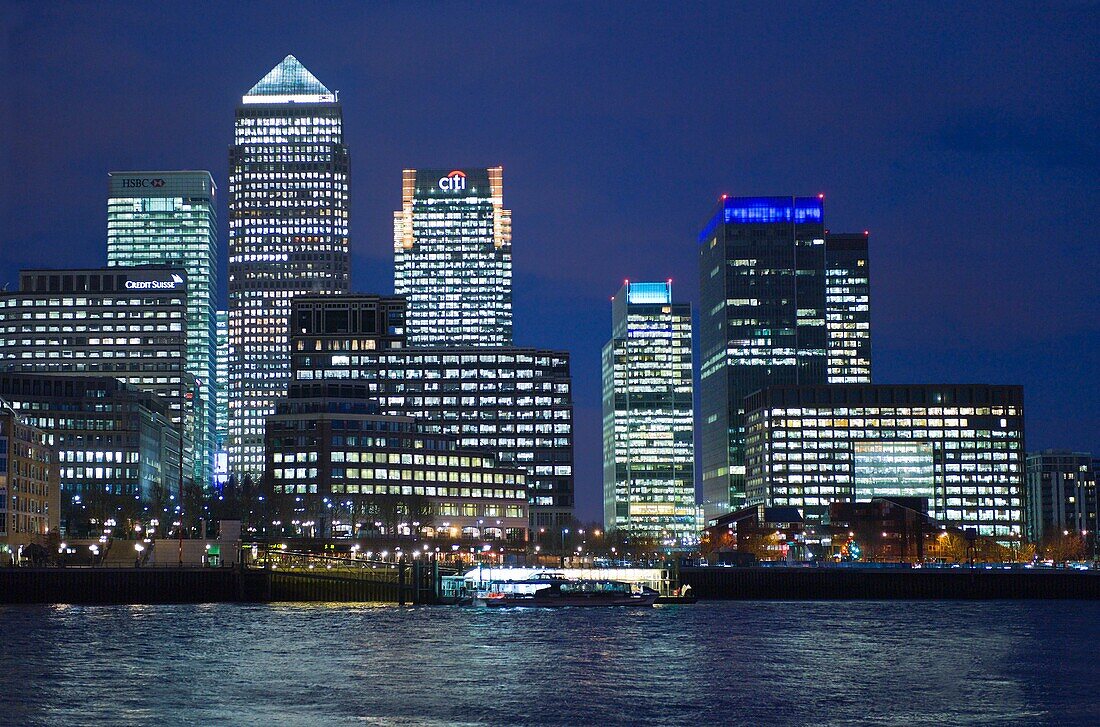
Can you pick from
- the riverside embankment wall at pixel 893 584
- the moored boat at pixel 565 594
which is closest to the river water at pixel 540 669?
the moored boat at pixel 565 594

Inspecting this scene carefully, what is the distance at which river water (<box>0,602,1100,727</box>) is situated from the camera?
70812 millimetres

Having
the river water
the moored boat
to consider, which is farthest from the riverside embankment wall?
the river water

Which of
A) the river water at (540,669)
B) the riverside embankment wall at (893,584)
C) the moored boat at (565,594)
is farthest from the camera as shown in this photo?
the riverside embankment wall at (893,584)

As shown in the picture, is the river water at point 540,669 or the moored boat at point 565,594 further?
the moored boat at point 565,594

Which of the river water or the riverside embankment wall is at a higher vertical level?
the river water

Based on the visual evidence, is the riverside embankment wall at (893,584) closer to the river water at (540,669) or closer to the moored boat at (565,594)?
the moored boat at (565,594)

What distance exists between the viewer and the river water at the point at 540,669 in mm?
70812

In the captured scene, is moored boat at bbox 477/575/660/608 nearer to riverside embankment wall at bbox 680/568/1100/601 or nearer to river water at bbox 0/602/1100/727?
riverside embankment wall at bbox 680/568/1100/601

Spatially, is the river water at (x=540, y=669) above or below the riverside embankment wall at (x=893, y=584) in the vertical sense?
above

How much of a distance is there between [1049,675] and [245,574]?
102 metres

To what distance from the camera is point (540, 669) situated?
89.5 meters

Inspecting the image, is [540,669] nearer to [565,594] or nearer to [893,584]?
[565,594]

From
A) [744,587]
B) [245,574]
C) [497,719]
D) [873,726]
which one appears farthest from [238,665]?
[744,587]

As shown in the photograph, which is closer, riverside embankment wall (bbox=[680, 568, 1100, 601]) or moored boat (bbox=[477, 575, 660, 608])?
moored boat (bbox=[477, 575, 660, 608])
